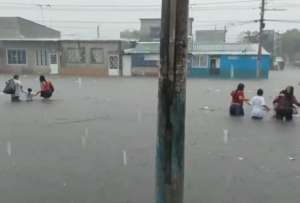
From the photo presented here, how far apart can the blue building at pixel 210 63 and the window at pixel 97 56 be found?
2425 millimetres

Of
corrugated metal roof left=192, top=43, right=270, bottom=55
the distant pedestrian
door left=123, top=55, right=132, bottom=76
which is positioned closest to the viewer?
the distant pedestrian

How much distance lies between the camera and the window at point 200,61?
44.7m

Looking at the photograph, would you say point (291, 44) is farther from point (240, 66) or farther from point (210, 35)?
point (240, 66)

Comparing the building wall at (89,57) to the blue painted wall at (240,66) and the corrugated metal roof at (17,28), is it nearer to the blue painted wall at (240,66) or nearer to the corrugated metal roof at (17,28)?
the blue painted wall at (240,66)

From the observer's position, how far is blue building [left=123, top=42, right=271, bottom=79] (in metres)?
42.9

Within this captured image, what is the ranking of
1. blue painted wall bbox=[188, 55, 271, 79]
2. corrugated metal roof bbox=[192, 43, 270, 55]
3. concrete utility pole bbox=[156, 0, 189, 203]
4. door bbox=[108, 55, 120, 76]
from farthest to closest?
door bbox=[108, 55, 120, 76] < corrugated metal roof bbox=[192, 43, 270, 55] < blue painted wall bbox=[188, 55, 271, 79] < concrete utility pole bbox=[156, 0, 189, 203]

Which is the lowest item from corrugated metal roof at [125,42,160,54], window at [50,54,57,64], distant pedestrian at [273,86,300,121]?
distant pedestrian at [273,86,300,121]

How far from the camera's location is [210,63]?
44.5m

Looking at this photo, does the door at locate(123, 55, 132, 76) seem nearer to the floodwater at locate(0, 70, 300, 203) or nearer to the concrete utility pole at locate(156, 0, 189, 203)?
the floodwater at locate(0, 70, 300, 203)

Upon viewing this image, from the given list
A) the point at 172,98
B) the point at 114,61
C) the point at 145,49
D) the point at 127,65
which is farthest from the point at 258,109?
the point at 145,49

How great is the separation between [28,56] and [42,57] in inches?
63.5

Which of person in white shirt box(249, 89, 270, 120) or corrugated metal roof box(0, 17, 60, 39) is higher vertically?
corrugated metal roof box(0, 17, 60, 39)

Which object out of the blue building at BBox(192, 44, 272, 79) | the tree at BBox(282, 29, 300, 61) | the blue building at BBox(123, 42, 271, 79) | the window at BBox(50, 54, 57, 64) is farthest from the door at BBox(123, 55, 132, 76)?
the tree at BBox(282, 29, 300, 61)

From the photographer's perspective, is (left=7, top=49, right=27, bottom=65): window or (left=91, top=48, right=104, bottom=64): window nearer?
(left=91, top=48, right=104, bottom=64): window
